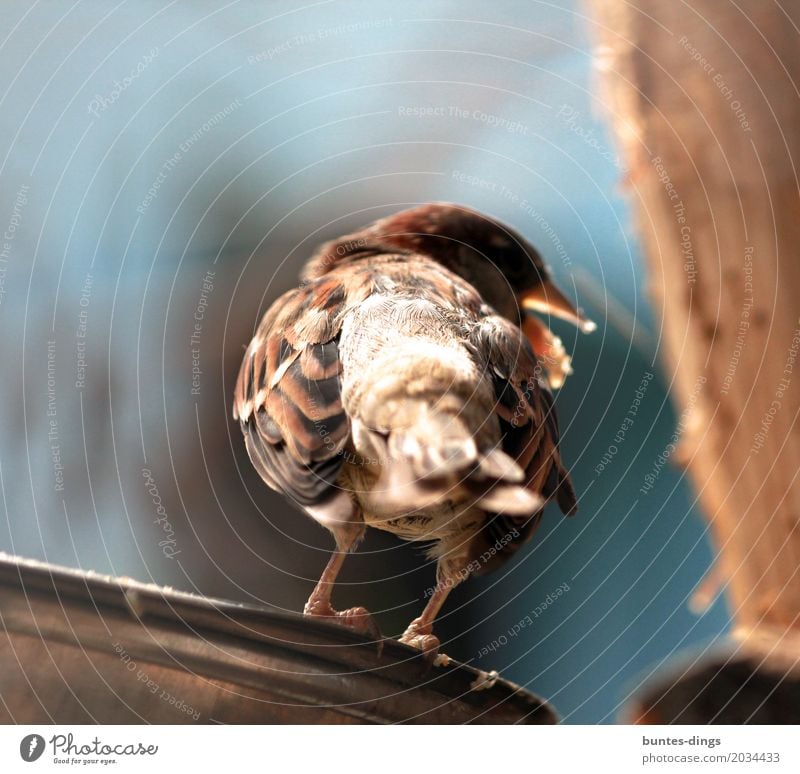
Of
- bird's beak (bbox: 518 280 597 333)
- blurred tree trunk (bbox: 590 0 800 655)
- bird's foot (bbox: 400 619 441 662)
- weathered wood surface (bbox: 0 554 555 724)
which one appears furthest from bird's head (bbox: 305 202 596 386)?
weathered wood surface (bbox: 0 554 555 724)

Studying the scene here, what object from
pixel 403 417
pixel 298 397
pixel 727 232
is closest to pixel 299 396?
pixel 298 397

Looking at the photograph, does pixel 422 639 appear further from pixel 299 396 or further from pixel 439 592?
pixel 299 396

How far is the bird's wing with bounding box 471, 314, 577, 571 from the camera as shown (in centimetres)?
125

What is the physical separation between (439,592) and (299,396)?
433 millimetres

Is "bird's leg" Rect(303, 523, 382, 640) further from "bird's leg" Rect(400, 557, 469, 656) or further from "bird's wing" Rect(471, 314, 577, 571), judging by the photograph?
Result: "bird's wing" Rect(471, 314, 577, 571)

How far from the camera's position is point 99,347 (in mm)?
1435

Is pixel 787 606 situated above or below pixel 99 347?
below

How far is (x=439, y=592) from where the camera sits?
140 centimetres
